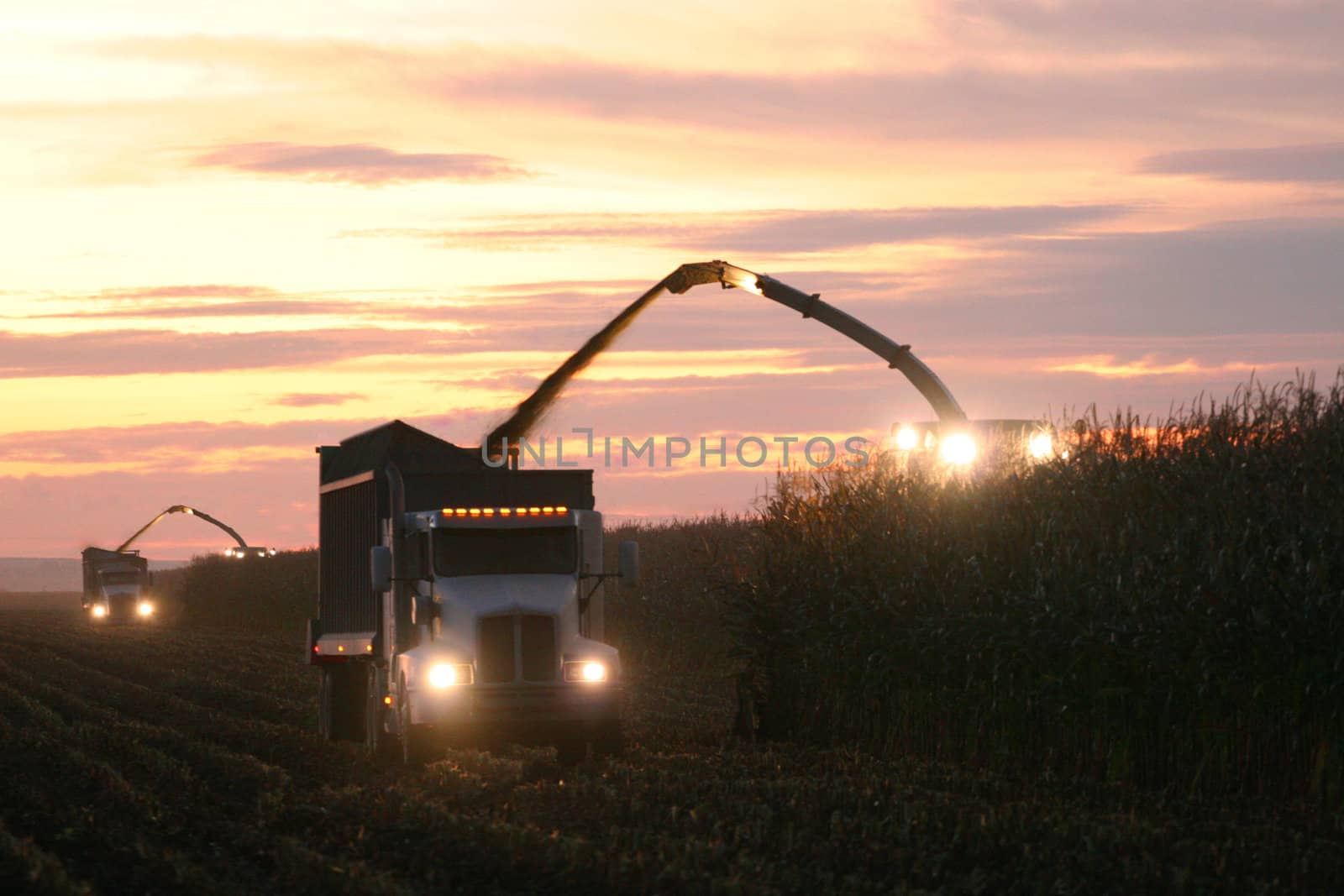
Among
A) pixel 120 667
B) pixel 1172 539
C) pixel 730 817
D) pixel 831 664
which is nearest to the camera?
pixel 730 817

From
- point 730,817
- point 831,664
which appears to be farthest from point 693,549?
point 730,817

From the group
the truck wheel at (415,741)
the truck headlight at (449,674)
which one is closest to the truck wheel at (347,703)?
the truck wheel at (415,741)

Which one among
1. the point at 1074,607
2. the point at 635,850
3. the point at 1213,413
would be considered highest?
the point at 1213,413

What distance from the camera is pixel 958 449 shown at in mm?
22125

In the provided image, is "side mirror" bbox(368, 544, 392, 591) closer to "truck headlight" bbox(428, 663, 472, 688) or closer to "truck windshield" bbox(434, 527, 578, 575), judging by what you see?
"truck windshield" bbox(434, 527, 578, 575)

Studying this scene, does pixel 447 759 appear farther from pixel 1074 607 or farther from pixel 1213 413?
pixel 1213 413

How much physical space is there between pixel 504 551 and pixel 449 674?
1.54m

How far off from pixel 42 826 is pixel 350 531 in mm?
6949

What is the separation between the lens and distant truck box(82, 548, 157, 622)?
6962 centimetres

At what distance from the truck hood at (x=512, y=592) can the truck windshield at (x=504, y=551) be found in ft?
0.35

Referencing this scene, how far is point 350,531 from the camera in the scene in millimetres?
21047

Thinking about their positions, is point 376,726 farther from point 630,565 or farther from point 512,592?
point 630,565

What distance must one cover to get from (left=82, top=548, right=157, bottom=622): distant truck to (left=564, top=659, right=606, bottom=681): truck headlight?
5628 cm

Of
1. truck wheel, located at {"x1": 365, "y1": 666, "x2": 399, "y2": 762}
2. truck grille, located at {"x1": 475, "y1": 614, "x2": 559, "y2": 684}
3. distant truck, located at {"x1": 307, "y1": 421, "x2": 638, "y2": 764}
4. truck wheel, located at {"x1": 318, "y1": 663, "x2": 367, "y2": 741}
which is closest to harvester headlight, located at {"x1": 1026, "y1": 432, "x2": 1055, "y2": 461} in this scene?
distant truck, located at {"x1": 307, "y1": 421, "x2": 638, "y2": 764}
